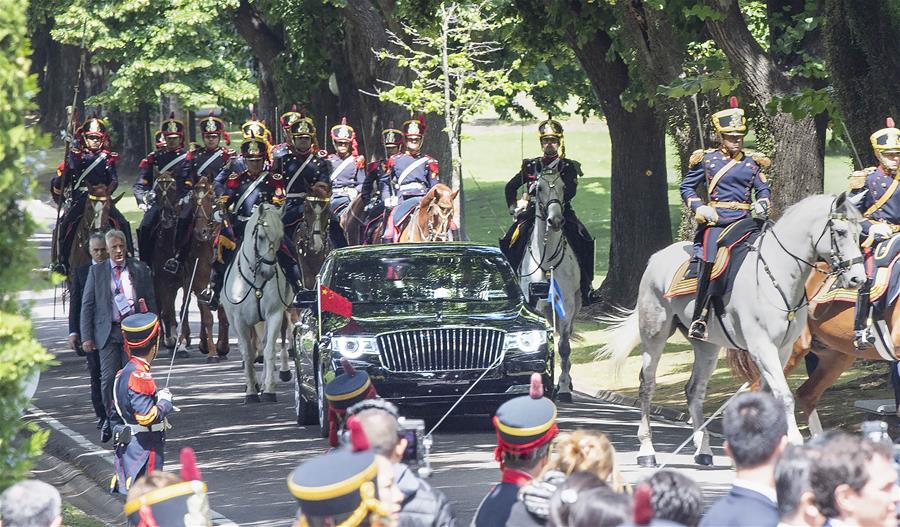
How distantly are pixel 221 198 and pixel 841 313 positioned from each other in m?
9.93

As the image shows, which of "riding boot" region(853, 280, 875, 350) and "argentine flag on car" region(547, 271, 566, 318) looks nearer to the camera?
"riding boot" region(853, 280, 875, 350)

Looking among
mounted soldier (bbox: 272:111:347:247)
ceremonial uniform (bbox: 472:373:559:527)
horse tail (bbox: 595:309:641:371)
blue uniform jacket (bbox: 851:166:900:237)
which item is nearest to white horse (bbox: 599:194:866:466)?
blue uniform jacket (bbox: 851:166:900:237)

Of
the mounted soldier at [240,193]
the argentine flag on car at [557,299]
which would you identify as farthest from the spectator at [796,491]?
the mounted soldier at [240,193]

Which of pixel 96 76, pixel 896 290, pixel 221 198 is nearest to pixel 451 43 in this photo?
pixel 221 198

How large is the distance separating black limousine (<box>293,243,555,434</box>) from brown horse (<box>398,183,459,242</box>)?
3.60 m

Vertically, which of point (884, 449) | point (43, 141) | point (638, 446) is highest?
point (43, 141)

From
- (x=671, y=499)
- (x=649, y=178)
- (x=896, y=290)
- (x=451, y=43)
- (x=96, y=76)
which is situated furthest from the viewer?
(x=96, y=76)

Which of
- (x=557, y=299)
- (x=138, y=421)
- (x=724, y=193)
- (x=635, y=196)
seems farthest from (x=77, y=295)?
(x=635, y=196)

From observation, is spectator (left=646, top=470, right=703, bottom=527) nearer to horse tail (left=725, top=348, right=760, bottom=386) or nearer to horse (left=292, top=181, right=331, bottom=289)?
horse tail (left=725, top=348, right=760, bottom=386)

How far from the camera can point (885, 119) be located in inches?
650

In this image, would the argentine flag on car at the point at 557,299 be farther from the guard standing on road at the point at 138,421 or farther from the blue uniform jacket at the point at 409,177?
the guard standing on road at the point at 138,421

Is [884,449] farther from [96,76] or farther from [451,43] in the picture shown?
[96,76]

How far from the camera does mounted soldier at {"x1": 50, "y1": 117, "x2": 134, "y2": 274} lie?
902 inches

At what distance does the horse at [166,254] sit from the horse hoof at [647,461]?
434 inches
